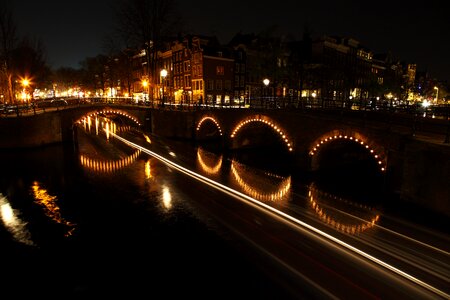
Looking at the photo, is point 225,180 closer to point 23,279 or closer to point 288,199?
point 288,199

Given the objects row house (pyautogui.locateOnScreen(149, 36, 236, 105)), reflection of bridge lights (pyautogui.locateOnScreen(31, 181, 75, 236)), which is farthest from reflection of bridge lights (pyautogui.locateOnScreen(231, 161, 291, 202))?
row house (pyautogui.locateOnScreen(149, 36, 236, 105))

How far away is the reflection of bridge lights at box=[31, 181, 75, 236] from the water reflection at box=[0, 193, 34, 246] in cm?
136

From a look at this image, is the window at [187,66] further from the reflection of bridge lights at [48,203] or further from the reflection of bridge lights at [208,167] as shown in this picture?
the reflection of bridge lights at [48,203]

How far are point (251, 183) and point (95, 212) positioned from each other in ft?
33.3

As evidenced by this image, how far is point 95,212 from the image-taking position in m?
16.6

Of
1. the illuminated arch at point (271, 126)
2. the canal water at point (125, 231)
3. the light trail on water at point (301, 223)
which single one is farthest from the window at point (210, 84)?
the light trail on water at point (301, 223)

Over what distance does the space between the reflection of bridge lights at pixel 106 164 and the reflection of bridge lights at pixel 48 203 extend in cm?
487

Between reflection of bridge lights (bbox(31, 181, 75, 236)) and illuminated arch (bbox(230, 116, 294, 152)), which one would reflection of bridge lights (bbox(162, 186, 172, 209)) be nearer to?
reflection of bridge lights (bbox(31, 181, 75, 236))

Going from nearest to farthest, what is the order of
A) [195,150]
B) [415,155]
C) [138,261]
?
1. [138,261]
2. [415,155]
3. [195,150]

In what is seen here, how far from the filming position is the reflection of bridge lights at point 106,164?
84.0 ft

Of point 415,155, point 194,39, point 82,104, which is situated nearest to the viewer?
point 415,155

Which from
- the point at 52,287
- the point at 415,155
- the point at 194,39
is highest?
the point at 194,39

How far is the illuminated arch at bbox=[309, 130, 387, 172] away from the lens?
1841 cm

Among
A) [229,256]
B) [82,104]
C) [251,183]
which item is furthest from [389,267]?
[82,104]
